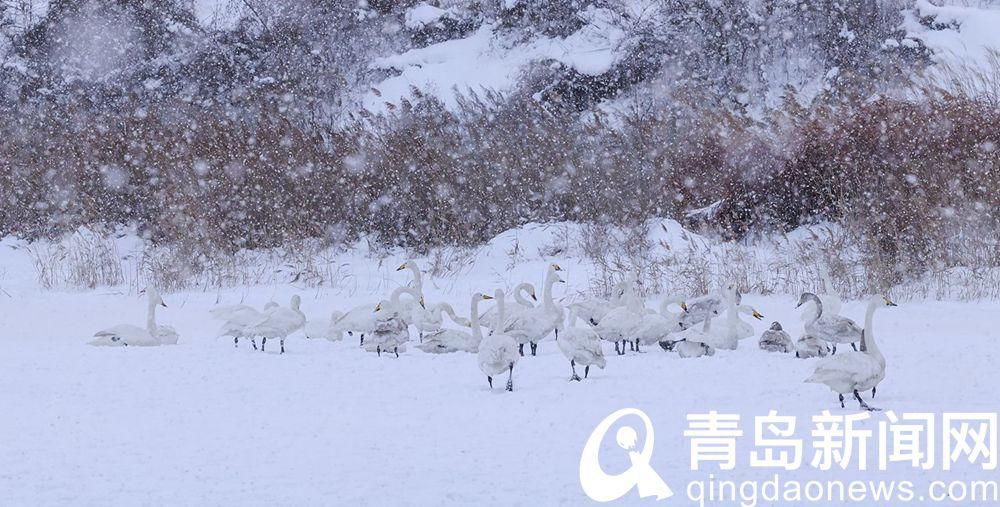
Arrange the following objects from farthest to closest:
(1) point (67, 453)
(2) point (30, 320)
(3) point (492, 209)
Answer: (3) point (492, 209) → (2) point (30, 320) → (1) point (67, 453)

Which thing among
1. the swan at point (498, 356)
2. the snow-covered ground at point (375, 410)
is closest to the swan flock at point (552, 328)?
the swan at point (498, 356)

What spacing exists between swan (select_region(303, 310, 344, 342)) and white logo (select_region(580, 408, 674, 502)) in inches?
185

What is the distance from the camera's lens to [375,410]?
719cm

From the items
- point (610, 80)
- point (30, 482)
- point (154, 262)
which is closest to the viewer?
point (30, 482)

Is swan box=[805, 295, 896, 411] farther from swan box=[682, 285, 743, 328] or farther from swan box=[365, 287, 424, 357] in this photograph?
swan box=[365, 287, 424, 357]

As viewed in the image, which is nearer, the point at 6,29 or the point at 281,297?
the point at 281,297

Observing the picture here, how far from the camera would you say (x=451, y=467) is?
18.7ft

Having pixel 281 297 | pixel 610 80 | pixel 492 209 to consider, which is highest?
pixel 610 80

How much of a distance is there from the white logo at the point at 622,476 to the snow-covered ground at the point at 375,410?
0.06 meters

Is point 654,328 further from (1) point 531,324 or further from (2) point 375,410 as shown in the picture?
(2) point 375,410

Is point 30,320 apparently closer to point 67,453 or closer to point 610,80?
point 67,453

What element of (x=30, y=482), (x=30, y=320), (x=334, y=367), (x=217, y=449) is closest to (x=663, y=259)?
(x=334, y=367)

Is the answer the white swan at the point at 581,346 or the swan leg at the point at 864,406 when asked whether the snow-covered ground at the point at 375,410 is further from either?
the white swan at the point at 581,346

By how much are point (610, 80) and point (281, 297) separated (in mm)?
9873
